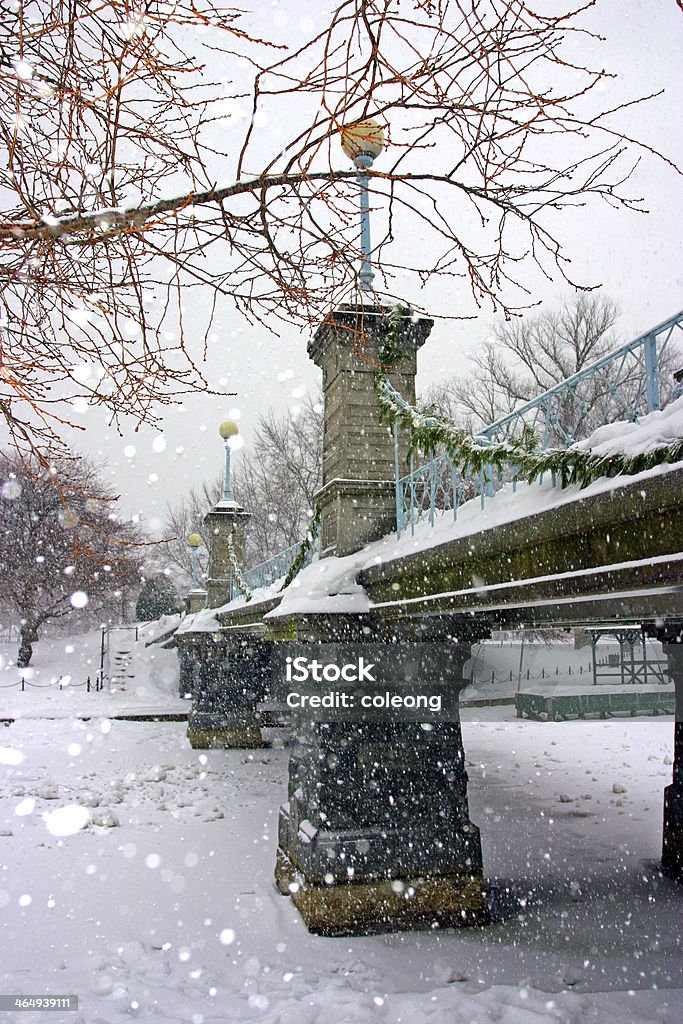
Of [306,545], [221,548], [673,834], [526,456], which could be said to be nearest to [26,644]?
[221,548]

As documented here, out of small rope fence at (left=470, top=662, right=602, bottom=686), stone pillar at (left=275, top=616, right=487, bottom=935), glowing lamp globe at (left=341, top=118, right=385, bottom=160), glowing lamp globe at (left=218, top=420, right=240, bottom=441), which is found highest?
glowing lamp globe at (left=218, top=420, right=240, bottom=441)

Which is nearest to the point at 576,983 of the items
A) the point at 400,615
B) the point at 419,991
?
the point at 419,991

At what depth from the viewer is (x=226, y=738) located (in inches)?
675

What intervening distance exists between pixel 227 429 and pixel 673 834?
12560 millimetres

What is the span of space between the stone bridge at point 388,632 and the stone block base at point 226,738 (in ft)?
Answer: 31.5

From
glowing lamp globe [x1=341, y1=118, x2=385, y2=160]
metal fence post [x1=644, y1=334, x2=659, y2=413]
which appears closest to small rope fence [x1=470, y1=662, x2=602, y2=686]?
metal fence post [x1=644, y1=334, x2=659, y2=413]

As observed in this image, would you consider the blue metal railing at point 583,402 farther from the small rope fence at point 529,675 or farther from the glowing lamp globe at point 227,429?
the small rope fence at point 529,675

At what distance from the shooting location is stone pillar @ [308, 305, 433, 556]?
7574 mm

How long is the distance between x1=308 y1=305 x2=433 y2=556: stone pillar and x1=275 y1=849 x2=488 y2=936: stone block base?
324 centimetres

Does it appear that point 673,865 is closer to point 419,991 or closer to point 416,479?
point 419,991

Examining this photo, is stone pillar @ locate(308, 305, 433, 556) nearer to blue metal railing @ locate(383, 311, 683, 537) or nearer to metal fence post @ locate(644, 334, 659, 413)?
blue metal railing @ locate(383, 311, 683, 537)

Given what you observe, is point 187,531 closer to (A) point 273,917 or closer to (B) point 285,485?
(B) point 285,485

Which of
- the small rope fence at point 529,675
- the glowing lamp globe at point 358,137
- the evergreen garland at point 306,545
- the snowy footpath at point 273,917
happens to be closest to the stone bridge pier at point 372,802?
the snowy footpath at point 273,917

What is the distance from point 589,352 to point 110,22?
22.3 meters
